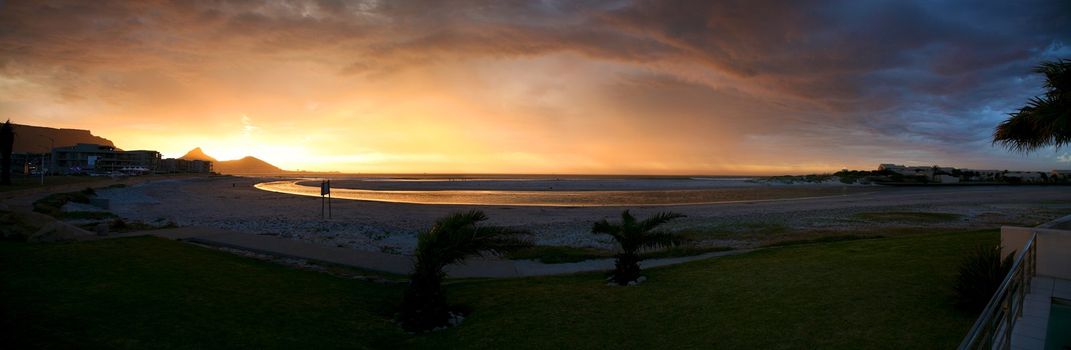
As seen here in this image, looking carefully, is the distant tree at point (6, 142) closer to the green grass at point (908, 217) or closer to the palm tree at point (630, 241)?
the palm tree at point (630, 241)

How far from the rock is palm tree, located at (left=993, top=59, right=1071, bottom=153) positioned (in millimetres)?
20376

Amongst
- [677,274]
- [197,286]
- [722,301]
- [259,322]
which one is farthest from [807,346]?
[197,286]

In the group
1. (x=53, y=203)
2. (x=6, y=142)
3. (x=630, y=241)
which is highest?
(x=6, y=142)

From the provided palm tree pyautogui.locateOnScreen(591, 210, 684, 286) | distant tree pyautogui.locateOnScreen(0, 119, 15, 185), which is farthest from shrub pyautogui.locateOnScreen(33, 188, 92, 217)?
palm tree pyautogui.locateOnScreen(591, 210, 684, 286)

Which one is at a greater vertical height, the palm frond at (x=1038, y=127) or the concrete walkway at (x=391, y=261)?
the palm frond at (x=1038, y=127)

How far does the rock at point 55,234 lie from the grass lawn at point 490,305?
1342 millimetres

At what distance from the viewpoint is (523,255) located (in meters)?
14.9

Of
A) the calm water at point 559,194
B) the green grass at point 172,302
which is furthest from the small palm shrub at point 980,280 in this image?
the calm water at point 559,194

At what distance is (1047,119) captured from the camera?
9047 mm

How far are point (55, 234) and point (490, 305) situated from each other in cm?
1010

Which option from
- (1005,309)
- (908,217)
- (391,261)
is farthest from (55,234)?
(908,217)

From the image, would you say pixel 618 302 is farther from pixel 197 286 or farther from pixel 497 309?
pixel 197 286

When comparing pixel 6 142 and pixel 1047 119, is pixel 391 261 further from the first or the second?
pixel 6 142

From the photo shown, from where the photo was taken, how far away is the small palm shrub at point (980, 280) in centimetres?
640
